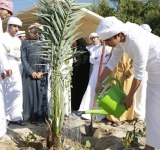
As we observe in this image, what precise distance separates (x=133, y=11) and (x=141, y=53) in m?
22.0

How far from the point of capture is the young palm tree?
3.39 m

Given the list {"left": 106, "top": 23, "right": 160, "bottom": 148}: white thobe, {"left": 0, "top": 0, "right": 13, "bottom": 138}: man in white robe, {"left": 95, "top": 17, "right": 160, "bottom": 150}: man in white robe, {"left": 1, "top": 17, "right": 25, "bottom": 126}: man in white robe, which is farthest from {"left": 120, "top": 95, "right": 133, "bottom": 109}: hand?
{"left": 1, "top": 17, "right": 25, "bottom": 126}: man in white robe

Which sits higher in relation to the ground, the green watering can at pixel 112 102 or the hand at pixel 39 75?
the hand at pixel 39 75

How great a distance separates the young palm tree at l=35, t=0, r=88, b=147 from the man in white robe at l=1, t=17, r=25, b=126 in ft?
4.76

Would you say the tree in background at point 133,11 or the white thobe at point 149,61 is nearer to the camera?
the white thobe at point 149,61

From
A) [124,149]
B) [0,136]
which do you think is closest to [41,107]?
[0,136]

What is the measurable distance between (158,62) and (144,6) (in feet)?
80.6

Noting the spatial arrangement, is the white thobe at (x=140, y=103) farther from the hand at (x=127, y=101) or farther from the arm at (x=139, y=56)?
the arm at (x=139, y=56)

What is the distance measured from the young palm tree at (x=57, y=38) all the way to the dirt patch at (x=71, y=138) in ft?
1.66

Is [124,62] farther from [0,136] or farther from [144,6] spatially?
[144,6]

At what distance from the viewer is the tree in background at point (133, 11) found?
2347 centimetres

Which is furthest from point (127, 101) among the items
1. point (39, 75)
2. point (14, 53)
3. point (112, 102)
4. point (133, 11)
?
point (133, 11)

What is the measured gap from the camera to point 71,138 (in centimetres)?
421

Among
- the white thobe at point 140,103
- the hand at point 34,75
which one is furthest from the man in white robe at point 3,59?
the white thobe at point 140,103
